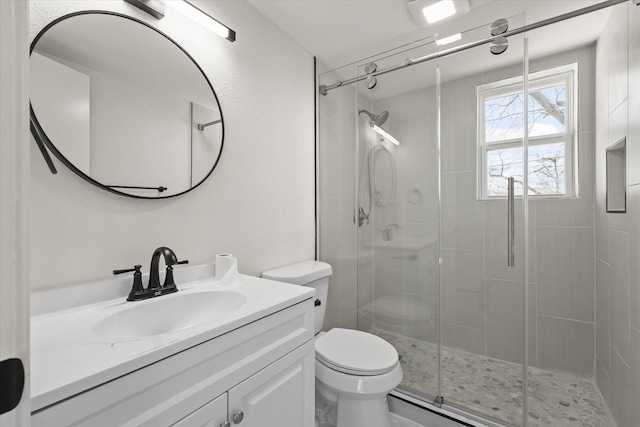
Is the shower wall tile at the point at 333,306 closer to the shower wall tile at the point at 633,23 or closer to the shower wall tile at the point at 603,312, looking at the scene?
the shower wall tile at the point at 603,312

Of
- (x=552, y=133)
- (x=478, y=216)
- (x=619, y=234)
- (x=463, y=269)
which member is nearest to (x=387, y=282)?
(x=463, y=269)

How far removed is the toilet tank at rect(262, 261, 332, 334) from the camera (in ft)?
5.12

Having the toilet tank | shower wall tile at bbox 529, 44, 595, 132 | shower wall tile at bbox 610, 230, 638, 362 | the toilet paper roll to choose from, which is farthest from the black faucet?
shower wall tile at bbox 529, 44, 595, 132

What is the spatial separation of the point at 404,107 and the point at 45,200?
1.81 meters

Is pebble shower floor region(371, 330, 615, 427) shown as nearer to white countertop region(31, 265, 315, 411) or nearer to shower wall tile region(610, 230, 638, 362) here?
shower wall tile region(610, 230, 638, 362)

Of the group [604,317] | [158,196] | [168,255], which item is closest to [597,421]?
[604,317]

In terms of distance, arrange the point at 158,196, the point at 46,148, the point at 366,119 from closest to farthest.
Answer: the point at 46,148, the point at 158,196, the point at 366,119

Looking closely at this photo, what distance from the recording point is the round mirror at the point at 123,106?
2.97 feet

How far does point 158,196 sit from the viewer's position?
1159 mm

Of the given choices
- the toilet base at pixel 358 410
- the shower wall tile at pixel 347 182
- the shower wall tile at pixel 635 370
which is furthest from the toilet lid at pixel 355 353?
the shower wall tile at pixel 635 370

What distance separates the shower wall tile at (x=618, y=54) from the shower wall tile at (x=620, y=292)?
2.36ft

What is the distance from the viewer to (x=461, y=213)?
67.2 inches

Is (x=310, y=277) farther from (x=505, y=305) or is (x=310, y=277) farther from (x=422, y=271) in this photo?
(x=505, y=305)

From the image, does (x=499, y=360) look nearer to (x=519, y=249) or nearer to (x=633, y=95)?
(x=519, y=249)
